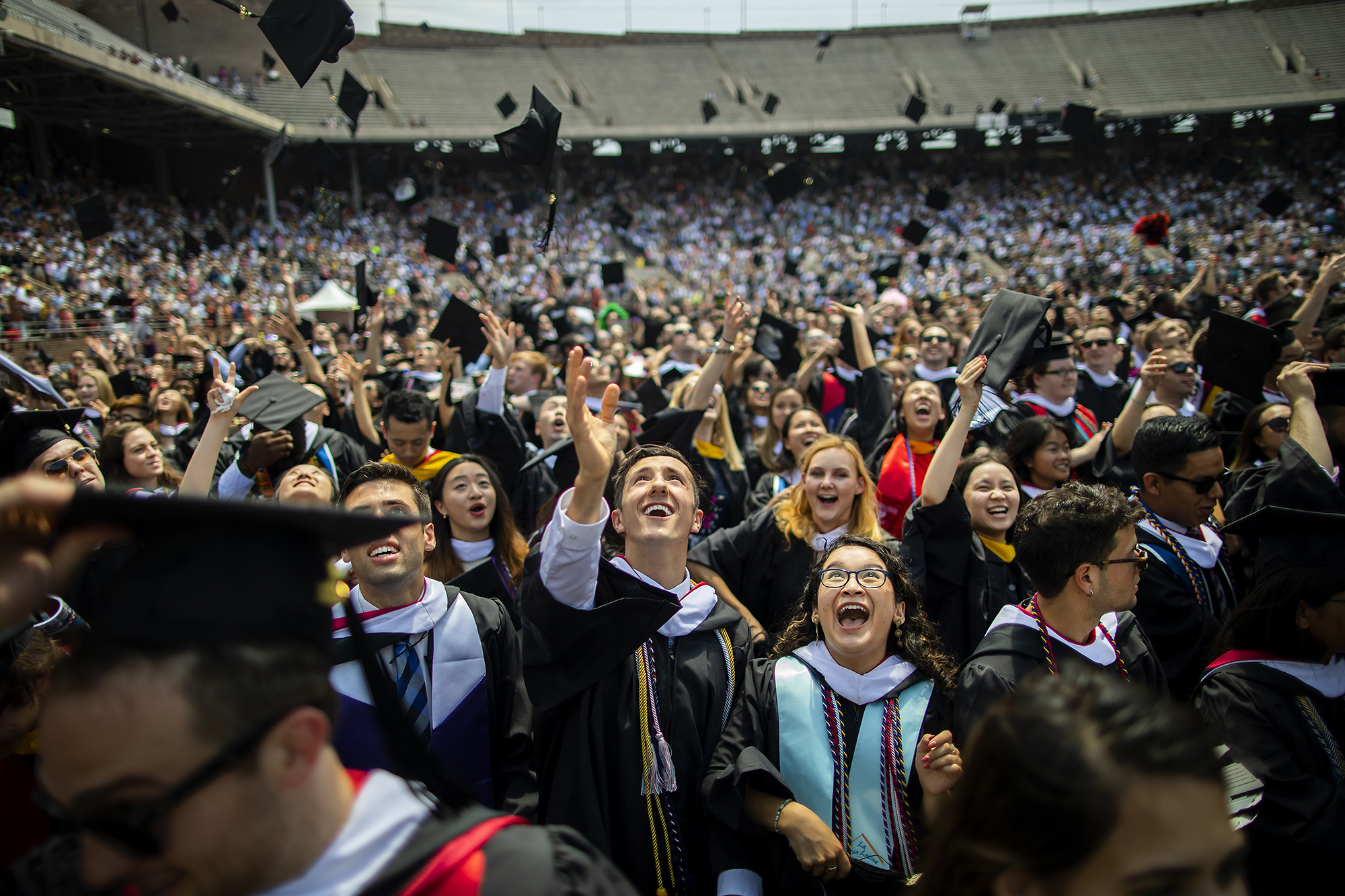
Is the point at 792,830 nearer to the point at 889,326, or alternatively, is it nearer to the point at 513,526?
the point at 513,526

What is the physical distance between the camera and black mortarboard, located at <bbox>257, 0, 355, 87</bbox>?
13.8 ft

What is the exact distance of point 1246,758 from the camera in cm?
222

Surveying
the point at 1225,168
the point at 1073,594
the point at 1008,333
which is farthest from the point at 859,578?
the point at 1225,168

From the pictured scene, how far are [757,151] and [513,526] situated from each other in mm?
35024

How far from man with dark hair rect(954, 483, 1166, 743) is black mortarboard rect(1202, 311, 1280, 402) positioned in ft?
8.36

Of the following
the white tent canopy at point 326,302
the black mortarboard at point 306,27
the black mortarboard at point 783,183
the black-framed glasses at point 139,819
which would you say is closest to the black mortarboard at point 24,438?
the black mortarboard at point 306,27

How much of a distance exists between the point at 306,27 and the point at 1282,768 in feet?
17.1

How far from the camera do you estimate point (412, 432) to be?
461 cm

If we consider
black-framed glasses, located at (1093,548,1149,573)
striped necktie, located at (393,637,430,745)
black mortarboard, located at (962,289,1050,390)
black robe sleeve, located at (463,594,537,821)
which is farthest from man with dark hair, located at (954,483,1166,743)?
striped necktie, located at (393,637,430,745)

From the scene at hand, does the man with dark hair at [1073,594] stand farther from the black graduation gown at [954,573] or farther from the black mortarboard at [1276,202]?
the black mortarboard at [1276,202]

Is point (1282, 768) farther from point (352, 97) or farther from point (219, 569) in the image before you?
point (352, 97)

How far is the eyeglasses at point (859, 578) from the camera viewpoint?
2504mm

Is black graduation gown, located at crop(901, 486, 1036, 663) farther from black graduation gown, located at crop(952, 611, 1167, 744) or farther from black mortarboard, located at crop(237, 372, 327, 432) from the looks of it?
black mortarboard, located at crop(237, 372, 327, 432)

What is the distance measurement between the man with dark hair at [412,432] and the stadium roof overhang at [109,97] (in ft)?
60.8
